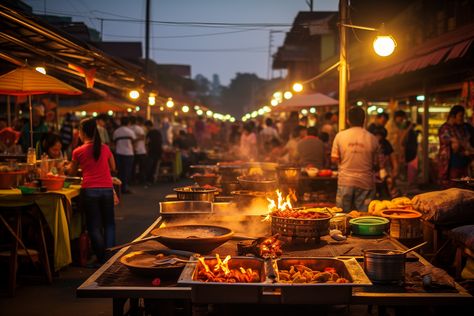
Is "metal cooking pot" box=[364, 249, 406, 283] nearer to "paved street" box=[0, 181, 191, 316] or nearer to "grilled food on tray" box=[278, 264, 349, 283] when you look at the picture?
"grilled food on tray" box=[278, 264, 349, 283]

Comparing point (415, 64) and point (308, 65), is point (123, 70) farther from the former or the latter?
point (308, 65)

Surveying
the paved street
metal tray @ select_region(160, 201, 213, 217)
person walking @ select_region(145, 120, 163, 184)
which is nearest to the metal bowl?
metal tray @ select_region(160, 201, 213, 217)

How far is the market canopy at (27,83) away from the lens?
8448 mm

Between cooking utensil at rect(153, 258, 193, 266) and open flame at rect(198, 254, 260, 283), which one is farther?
cooking utensil at rect(153, 258, 193, 266)

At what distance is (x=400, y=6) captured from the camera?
687 inches

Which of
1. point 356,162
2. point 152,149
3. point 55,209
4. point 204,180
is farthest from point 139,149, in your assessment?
point 356,162

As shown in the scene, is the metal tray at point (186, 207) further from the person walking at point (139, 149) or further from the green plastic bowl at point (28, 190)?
the person walking at point (139, 149)

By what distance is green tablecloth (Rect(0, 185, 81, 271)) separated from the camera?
282 inches

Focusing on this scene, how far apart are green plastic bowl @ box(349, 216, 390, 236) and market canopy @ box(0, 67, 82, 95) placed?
5.78 meters

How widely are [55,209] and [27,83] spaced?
8.14 feet

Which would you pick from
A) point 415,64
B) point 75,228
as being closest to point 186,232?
point 75,228

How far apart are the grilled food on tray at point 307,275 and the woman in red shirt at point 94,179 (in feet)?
16.2

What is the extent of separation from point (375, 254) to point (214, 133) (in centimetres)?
3240

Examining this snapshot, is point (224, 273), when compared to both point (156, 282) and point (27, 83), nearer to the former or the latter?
point (156, 282)
